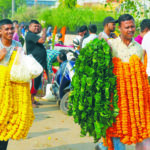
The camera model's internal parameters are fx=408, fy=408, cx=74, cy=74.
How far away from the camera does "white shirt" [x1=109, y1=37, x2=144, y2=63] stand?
182 inches

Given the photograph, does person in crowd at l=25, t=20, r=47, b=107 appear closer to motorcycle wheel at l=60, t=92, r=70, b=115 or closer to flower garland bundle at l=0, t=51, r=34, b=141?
motorcycle wheel at l=60, t=92, r=70, b=115

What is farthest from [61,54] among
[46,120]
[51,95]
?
[46,120]

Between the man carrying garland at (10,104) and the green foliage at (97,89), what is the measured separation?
73 cm

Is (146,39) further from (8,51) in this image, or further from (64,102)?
(8,51)

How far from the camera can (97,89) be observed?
4.38 metres

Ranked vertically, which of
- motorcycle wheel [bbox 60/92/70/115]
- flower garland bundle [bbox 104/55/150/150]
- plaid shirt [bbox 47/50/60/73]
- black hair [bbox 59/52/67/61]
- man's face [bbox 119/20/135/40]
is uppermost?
man's face [bbox 119/20/135/40]

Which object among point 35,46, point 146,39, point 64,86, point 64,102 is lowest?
point 64,102

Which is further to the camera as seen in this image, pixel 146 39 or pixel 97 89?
pixel 146 39

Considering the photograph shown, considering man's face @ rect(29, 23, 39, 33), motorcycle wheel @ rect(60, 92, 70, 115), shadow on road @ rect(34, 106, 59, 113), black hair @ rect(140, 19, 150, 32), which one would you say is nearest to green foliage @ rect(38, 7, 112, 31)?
shadow on road @ rect(34, 106, 59, 113)

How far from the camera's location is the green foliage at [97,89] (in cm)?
438

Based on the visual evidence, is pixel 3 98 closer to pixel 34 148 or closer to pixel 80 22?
pixel 34 148

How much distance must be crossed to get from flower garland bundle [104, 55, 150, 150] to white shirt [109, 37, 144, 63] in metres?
0.12

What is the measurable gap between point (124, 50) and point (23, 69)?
120cm

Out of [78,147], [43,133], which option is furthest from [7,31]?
[43,133]
